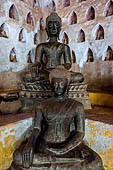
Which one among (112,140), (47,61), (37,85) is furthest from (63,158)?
(47,61)

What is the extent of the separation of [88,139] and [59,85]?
0.90 meters

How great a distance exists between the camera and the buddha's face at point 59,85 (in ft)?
4.77

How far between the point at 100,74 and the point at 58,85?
303 centimetres

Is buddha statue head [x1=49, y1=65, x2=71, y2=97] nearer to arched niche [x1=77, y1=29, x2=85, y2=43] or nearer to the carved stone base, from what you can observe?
the carved stone base

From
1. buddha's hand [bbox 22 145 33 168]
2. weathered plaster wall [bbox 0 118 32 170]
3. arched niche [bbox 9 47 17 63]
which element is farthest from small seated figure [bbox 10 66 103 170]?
arched niche [bbox 9 47 17 63]

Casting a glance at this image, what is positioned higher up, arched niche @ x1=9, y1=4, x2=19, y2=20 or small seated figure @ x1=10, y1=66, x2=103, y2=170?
arched niche @ x1=9, y1=4, x2=19, y2=20

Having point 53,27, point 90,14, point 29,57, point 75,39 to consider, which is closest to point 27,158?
point 53,27

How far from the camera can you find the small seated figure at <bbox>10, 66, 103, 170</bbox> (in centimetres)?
130

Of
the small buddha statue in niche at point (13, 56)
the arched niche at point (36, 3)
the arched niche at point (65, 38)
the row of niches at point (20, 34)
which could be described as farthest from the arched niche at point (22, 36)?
the arched niche at point (65, 38)

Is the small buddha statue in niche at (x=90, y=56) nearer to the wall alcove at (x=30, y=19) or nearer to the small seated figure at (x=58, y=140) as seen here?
the wall alcove at (x=30, y=19)

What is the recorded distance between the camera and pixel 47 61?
2.88 m

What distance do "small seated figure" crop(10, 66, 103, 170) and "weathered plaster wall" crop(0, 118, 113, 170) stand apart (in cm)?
32

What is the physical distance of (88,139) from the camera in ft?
6.31

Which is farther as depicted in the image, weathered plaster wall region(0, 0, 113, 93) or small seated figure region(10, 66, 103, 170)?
weathered plaster wall region(0, 0, 113, 93)
